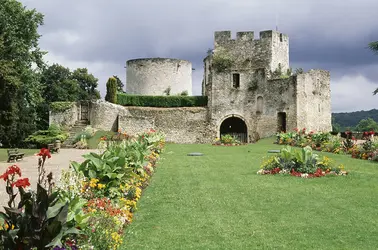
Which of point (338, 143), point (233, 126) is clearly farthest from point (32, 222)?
point (233, 126)

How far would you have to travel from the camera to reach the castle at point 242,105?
111ft

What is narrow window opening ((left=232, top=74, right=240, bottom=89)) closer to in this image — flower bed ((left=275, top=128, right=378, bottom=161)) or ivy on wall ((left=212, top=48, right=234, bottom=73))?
ivy on wall ((left=212, top=48, right=234, bottom=73))

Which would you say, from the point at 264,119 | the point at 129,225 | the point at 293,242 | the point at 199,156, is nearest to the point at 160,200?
the point at 129,225

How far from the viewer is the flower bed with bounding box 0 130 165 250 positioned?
4.82m

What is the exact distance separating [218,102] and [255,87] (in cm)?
324

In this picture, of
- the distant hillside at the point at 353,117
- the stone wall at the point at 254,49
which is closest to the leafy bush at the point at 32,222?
the stone wall at the point at 254,49

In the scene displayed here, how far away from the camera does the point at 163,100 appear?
123ft

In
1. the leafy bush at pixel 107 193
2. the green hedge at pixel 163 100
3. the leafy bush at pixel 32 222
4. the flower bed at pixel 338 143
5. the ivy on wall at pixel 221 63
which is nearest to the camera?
the leafy bush at pixel 32 222

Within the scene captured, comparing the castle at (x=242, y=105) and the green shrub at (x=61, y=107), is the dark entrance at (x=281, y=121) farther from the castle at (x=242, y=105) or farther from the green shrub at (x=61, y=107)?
the green shrub at (x=61, y=107)

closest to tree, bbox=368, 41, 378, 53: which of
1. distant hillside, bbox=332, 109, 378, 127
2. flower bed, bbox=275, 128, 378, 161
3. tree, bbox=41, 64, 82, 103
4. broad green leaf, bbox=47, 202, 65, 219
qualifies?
flower bed, bbox=275, 128, 378, 161

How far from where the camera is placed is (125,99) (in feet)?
123

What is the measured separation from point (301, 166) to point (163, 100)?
2474cm

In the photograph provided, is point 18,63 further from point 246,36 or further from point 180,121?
point 246,36

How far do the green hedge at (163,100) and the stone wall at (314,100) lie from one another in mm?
8036
